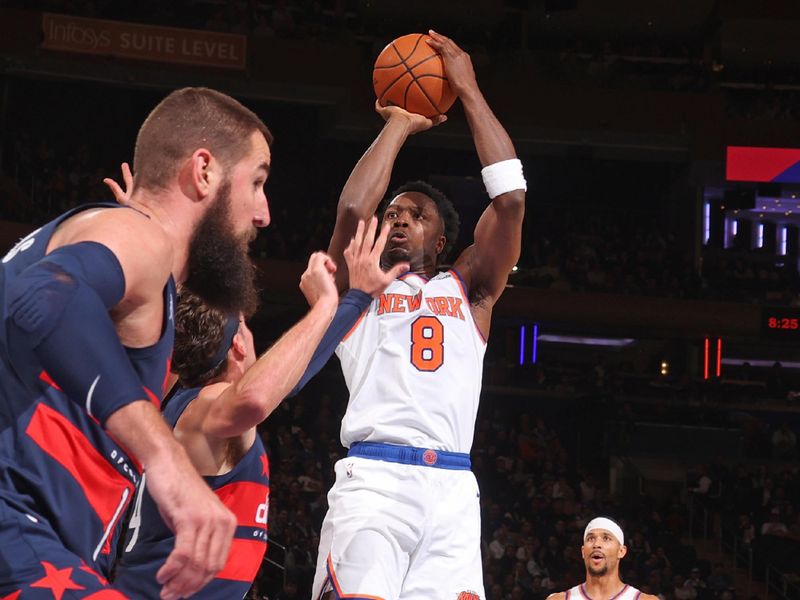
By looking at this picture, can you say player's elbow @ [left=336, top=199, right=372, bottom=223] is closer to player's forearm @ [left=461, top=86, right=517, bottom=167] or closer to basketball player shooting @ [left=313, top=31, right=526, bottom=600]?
basketball player shooting @ [left=313, top=31, right=526, bottom=600]

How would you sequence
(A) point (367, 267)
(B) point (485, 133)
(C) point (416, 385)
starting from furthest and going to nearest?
1. (B) point (485, 133)
2. (C) point (416, 385)
3. (A) point (367, 267)

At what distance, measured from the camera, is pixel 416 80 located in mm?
5117

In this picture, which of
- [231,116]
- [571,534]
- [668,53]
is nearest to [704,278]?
[668,53]

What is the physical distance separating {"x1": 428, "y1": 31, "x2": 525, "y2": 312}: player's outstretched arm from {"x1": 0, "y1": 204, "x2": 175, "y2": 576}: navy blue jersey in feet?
8.98

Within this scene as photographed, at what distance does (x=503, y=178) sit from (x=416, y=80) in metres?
0.67

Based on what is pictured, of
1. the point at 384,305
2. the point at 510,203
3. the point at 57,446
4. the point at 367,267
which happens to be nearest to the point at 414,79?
the point at 510,203

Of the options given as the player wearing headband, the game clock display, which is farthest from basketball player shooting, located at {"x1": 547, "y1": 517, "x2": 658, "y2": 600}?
the game clock display

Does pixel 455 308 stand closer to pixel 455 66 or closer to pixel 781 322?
→ pixel 455 66

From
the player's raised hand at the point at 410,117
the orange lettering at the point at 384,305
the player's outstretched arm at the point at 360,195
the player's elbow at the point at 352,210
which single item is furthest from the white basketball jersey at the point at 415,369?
the player's raised hand at the point at 410,117

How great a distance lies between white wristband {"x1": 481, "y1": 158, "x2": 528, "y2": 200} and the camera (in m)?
4.89

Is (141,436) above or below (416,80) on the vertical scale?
below

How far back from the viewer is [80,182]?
1948 centimetres

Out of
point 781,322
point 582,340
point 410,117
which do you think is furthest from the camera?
point 582,340

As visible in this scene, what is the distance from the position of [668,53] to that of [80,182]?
13.6 meters
